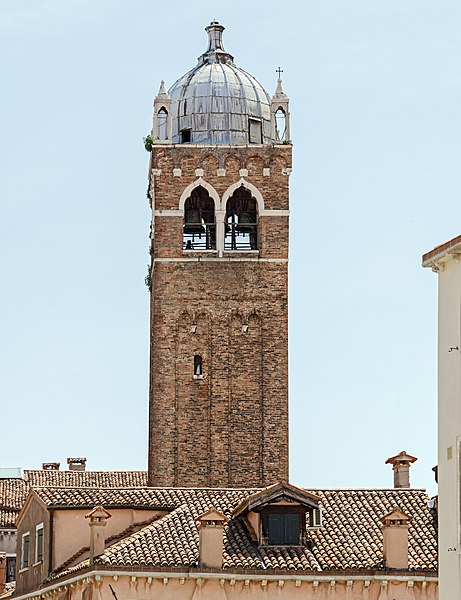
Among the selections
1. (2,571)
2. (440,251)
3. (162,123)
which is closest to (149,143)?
(162,123)

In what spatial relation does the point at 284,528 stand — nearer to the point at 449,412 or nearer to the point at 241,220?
the point at 449,412

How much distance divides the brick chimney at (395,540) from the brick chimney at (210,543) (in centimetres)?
315

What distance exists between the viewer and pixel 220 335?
57.6 metres

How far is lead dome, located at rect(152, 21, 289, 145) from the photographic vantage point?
195 feet

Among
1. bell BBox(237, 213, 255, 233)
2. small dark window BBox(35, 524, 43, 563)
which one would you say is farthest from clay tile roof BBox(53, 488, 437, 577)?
bell BBox(237, 213, 255, 233)

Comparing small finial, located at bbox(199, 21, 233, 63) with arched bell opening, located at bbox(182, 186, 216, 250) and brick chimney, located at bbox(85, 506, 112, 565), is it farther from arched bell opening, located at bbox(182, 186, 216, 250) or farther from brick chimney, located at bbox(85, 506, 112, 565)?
brick chimney, located at bbox(85, 506, 112, 565)

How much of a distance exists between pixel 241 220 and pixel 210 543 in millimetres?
25345

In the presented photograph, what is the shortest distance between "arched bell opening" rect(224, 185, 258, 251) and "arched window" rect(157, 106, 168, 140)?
9.82ft

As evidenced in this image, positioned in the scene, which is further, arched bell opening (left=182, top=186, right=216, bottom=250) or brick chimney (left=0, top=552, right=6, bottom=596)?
arched bell opening (left=182, top=186, right=216, bottom=250)

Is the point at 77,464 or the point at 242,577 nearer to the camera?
the point at 242,577

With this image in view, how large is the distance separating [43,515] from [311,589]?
7.10 meters

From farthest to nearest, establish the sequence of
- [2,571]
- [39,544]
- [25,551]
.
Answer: [2,571] < [25,551] < [39,544]

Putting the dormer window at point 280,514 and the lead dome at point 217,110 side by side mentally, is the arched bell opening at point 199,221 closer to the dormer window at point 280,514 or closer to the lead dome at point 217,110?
the lead dome at point 217,110

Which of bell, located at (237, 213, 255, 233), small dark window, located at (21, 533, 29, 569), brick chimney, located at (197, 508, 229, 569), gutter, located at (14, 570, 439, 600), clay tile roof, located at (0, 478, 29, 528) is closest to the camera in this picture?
gutter, located at (14, 570, 439, 600)
